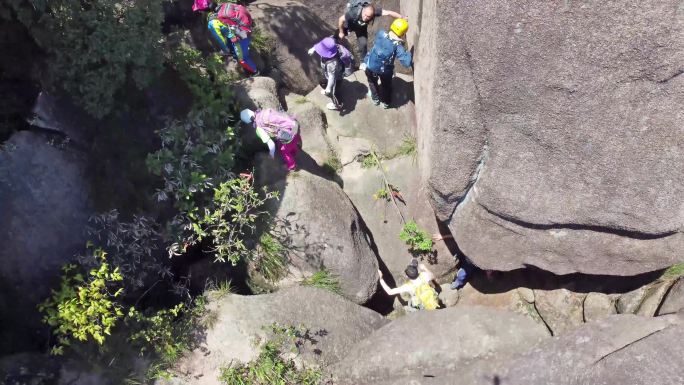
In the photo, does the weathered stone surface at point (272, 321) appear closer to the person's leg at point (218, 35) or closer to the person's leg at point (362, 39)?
the person's leg at point (218, 35)

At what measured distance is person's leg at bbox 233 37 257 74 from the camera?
685 cm

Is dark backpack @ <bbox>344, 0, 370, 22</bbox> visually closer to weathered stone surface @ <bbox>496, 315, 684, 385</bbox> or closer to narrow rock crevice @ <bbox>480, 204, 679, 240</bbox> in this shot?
narrow rock crevice @ <bbox>480, 204, 679, 240</bbox>

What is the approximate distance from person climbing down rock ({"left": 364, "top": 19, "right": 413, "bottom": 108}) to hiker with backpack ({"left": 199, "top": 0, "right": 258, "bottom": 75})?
1.63 metres

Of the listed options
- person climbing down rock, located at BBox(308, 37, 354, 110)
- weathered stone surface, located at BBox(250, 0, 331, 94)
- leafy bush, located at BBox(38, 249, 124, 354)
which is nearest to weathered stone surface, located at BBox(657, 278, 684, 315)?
person climbing down rock, located at BBox(308, 37, 354, 110)

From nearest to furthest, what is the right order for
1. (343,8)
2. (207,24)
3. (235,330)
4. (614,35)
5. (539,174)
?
(614,35) → (539,174) → (235,330) → (207,24) → (343,8)

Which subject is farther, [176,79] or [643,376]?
[176,79]

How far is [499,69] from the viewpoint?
191 inches

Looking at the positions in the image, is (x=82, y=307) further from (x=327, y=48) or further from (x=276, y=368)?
(x=327, y=48)

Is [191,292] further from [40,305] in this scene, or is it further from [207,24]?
[207,24]

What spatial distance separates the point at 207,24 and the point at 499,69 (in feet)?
13.1

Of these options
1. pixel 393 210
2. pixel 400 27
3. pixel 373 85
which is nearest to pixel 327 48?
pixel 373 85

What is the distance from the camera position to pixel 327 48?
709 cm

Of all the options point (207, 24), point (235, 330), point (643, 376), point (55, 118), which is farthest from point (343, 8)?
point (643, 376)

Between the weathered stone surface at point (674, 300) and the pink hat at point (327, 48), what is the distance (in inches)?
195
